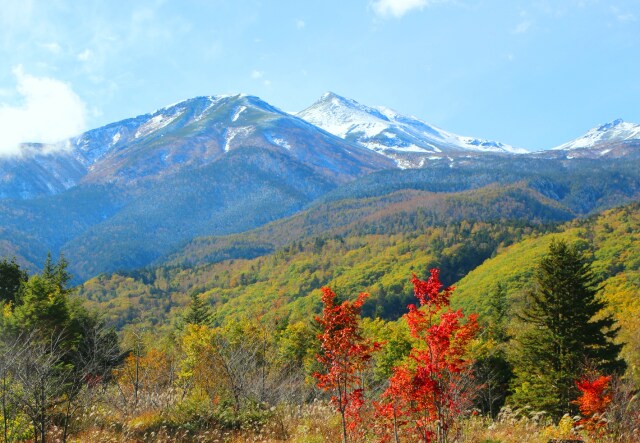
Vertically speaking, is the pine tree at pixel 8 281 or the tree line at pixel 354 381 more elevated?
the pine tree at pixel 8 281

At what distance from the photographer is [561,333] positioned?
26.0 meters

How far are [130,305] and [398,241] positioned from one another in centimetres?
9180

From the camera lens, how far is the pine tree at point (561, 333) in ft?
83.4

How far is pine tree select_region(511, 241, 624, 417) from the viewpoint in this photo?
25422 millimetres

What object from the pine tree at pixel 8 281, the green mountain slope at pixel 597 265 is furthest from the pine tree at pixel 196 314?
the green mountain slope at pixel 597 265

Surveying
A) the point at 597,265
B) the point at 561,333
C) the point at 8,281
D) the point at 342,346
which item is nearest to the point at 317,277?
the point at 597,265

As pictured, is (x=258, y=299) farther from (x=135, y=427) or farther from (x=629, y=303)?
(x=135, y=427)

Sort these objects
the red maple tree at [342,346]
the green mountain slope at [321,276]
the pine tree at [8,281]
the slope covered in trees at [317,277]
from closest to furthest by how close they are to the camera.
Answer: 1. the red maple tree at [342,346]
2. the pine tree at [8,281]
3. the slope covered in trees at [317,277]
4. the green mountain slope at [321,276]

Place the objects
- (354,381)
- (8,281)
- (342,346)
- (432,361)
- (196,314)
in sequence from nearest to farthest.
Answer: (432,361) → (342,346) → (354,381) → (8,281) → (196,314)

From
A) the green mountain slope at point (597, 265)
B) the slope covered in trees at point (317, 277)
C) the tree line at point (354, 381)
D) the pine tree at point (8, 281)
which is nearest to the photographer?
the tree line at point (354, 381)

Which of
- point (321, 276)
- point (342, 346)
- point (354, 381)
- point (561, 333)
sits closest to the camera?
point (342, 346)

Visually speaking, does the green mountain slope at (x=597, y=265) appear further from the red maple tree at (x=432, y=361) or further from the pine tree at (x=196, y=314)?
the red maple tree at (x=432, y=361)

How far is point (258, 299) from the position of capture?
145500mm

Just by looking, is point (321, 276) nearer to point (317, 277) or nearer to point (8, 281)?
point (317, 277)
